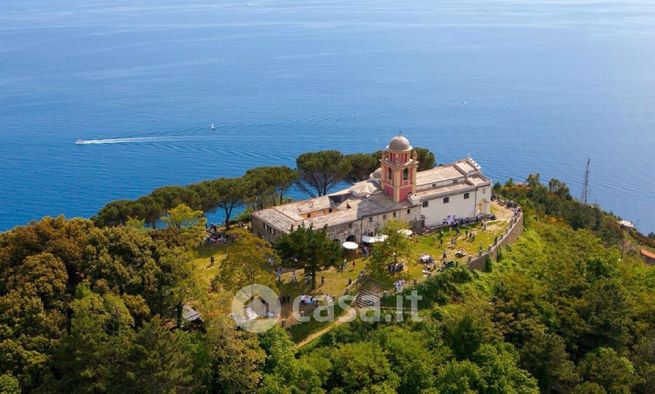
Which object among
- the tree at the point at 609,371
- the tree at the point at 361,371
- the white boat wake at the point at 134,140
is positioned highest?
the white boat wake at the point at 134,140

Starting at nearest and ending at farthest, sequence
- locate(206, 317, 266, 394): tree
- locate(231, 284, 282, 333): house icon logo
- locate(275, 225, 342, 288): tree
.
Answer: locate(206, 317, 266, 394): tree < locate(231, 284, 282, 333): house icon logo < locate(275, 225, 342, 288): tree

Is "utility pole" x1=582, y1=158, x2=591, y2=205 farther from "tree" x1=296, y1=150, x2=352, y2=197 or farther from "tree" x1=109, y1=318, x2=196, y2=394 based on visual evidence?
"tree" x1=109, y1=318, x2=196, y2=394

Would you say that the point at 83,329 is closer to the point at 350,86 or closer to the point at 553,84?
the point at 350,86

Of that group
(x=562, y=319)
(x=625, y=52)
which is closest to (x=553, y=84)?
(x=625, y=52)

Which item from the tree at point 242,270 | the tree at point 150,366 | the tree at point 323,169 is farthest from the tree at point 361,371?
the tree at point 323,169

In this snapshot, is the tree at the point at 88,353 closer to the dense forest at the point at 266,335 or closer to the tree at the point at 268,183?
the dense forest at the point at 266,335

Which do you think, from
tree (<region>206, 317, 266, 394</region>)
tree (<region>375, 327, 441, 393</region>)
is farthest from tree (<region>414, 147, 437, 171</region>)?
tree (<region>206, 317, 266, 394</region>)

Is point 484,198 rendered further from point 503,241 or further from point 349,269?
point 349,269

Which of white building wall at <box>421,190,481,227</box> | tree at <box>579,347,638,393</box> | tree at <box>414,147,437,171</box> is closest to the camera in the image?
tree at <box>579,347,638,393</box>
